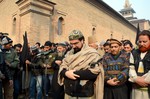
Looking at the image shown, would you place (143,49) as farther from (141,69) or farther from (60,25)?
(60,25)

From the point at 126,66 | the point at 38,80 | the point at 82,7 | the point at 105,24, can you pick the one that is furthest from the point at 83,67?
the point at 105,24

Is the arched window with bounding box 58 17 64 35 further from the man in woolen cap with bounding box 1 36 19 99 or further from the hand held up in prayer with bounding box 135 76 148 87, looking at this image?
the hand held up in prayer with bounding box 135 76 148 87

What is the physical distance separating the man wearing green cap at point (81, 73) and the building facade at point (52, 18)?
821 cm

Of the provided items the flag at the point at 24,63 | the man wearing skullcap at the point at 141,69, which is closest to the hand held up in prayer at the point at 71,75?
the man wearing skullcap at the point at 141,69

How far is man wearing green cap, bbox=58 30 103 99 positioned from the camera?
332cm

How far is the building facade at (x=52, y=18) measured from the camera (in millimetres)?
11672

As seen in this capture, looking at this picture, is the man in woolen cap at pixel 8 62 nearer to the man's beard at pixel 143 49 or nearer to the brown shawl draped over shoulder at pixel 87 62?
the brown shawl draped over shoulder at pixel 87 62

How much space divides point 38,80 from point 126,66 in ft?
11.6

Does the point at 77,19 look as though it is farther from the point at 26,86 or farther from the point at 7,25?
the point at 26,86

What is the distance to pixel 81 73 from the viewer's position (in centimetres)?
329

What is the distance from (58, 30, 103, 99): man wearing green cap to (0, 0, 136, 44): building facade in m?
8.21

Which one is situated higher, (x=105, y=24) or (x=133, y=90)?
(x=105, y=24)

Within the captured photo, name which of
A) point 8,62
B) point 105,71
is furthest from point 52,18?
point 105,71

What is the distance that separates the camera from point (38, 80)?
6605 millimetres
